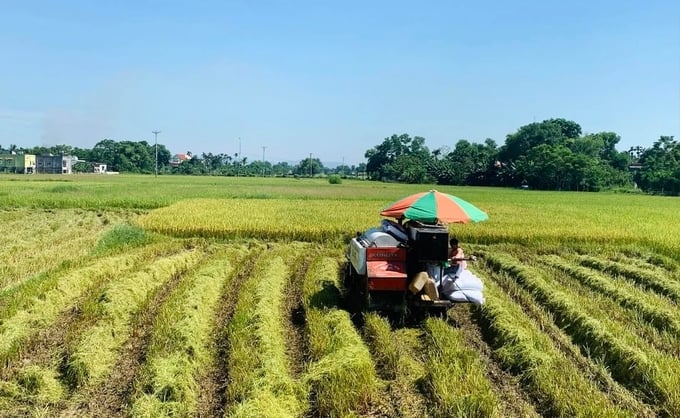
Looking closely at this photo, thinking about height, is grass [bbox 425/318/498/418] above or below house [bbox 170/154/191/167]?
below

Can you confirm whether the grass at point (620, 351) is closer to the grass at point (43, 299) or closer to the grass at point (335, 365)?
the grass at point (335, 365)

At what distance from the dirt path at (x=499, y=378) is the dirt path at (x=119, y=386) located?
362cm

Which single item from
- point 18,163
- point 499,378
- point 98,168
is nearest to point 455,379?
point 499,378

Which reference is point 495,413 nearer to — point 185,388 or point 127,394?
point 185,388

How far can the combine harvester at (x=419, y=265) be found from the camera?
6.59 meters

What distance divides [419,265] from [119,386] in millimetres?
4040

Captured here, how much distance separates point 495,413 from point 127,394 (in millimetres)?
3526

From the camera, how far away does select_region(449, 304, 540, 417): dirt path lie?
4.55 meters

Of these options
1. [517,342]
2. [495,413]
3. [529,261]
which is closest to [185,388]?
[495,413]

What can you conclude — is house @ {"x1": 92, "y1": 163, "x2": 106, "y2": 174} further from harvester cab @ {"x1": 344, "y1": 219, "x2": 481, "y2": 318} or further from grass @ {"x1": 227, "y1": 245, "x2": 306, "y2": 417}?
harvester cab @ {"x1": 344, "y1": 219, "x2": 481, "y2": 318}

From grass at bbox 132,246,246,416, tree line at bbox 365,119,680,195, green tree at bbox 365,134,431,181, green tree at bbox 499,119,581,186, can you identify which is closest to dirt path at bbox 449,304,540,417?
grass at bbox 132,246,246,416

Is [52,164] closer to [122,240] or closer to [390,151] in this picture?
[390,151]

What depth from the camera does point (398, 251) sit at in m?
6.73

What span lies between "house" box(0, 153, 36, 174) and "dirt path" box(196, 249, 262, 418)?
96.9 meters
